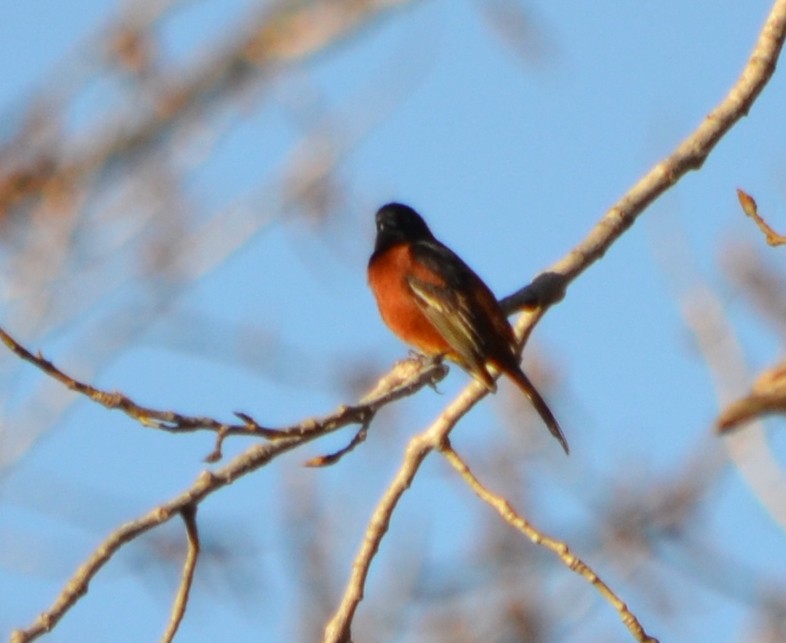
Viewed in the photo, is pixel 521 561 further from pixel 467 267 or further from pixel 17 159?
pixel 17 159

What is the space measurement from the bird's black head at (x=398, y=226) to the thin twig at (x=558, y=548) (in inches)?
127

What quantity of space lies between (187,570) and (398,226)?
3.87m

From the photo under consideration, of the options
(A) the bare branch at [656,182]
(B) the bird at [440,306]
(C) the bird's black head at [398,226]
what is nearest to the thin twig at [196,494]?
(A) the bare branch at [656,182]

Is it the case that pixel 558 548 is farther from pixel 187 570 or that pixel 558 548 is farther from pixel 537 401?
pixel 537 401

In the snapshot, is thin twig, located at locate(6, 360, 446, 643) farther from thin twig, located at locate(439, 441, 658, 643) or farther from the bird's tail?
the bird's tail

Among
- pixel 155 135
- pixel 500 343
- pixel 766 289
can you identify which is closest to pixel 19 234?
pixel 155 135

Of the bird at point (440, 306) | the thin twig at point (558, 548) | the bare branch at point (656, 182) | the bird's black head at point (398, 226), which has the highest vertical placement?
the bird's black head at point (398, 226)

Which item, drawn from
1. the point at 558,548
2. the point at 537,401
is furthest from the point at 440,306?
the point at 558,548

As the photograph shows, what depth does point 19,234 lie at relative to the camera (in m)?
7.97

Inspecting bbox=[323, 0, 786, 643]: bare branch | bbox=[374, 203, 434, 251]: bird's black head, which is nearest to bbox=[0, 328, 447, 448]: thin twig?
bbox=[323, 0, 786, 643]: bare branch

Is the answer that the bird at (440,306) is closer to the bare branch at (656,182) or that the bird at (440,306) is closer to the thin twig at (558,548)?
the bare branch at (656,182)

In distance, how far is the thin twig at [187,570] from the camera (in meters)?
3.90

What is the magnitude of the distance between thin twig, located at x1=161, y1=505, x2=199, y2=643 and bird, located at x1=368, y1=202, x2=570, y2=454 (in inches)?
72.0

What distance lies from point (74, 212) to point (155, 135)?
2.21 feet
